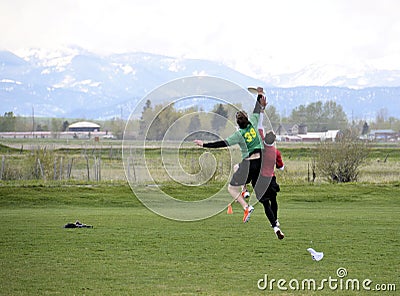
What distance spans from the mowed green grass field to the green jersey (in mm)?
2227

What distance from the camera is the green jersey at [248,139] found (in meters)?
14.8

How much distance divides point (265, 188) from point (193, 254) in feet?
6.78

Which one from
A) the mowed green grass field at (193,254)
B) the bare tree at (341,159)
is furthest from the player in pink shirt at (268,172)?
the bare tree at (341,159)

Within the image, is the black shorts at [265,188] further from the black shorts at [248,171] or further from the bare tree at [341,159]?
the bare tree at [341,159]

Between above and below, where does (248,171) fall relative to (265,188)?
above

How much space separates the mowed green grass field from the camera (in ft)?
38.8

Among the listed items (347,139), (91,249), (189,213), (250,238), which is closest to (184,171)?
(189,213)

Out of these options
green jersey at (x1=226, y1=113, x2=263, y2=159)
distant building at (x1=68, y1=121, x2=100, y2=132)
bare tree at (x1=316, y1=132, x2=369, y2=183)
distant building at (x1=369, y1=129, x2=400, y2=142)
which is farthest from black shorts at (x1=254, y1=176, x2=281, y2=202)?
distant building at (x1=68, y1=121, x2=100, y2=132)

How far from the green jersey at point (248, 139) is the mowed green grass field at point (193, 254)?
2227 mm

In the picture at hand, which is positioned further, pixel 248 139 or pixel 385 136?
pixel 385 136

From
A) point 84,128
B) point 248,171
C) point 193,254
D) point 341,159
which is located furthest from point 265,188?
point 84,128

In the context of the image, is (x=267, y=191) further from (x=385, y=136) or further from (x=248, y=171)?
(x=385, y=136)

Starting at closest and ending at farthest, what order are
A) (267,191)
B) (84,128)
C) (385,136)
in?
(267,191), (385,136), (84,128)

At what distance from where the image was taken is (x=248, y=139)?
1480 centimetres
